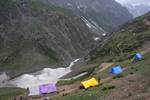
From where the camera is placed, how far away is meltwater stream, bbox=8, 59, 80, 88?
163 meters

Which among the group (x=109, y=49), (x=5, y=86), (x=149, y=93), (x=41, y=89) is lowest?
(x=149, y=93)

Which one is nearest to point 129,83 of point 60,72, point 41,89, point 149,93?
point 149,93

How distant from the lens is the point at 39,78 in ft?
575

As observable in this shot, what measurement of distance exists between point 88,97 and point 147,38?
110 m

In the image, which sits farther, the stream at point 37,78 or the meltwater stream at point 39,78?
the stream at point 37,78

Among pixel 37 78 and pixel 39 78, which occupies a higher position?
pixel 37 78

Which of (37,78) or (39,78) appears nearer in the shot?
(39,78)

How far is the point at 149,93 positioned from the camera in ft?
131

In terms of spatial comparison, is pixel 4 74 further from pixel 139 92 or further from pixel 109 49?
pixel 139 92

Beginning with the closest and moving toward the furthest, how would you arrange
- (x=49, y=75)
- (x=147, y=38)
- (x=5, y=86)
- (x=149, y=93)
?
(x=149, y=93) < (x=147, y=38) < (x=5, y=86) < (x=49, y=75)

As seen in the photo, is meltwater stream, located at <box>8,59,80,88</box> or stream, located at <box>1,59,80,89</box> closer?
meltwater stream, located at <box>8,59,80,88</box>

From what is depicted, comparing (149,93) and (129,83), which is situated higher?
(129,83)

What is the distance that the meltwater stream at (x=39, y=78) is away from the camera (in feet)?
536

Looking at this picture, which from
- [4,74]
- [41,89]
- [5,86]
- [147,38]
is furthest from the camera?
[4,74]
